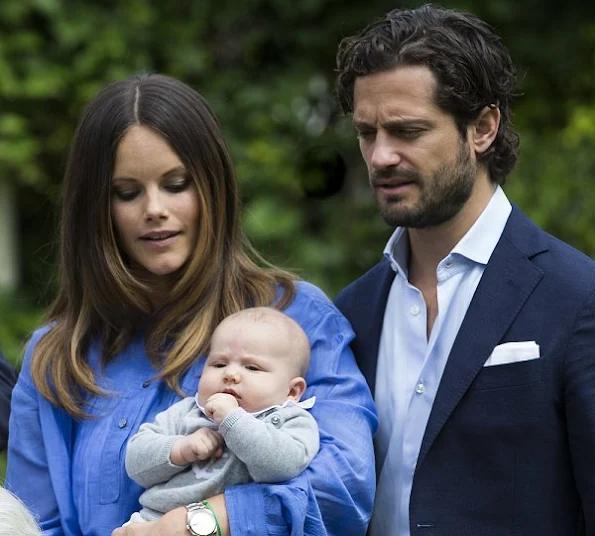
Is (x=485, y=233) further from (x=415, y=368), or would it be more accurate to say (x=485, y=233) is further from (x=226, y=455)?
(x=226, y=455)

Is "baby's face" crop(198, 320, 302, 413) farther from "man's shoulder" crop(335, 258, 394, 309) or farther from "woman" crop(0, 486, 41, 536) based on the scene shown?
"woman" crop(0, 486, 41, 536)

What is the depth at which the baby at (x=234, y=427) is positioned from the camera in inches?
124

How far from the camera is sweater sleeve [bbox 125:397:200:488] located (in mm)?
3234

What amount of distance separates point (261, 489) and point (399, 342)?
2.07ft

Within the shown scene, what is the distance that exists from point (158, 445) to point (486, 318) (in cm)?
88

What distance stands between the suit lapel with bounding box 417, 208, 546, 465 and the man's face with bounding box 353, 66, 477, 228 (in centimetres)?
19

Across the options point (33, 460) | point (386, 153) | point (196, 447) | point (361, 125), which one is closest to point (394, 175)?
point (386, 153)

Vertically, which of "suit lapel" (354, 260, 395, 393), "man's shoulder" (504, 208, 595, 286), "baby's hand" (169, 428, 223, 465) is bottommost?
"baby's hand" (169, 428, 223, 465)

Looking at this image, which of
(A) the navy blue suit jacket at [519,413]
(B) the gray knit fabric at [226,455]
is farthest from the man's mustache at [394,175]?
(B) the gray knit fabric at [226,455]

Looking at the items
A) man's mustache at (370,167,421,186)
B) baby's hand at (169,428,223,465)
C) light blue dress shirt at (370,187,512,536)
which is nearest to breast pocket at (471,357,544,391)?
light blue dress shirt at (370,187,512,536)

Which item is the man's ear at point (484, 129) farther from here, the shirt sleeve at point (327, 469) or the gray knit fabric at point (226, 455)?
the gray knit fabric at point (226, 455)

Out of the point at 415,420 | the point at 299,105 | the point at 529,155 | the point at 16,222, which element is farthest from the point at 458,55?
the point at 16,222

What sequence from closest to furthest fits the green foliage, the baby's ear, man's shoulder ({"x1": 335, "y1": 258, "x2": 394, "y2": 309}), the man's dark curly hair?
1. the baby's ear
2. the man's dark curly hair
3. man's shoulder ({"x1": 335, "y1": 258, "x2": 394, "y2": 309})
4. the green foliage

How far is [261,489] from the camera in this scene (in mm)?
3172
